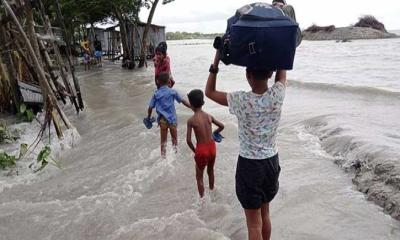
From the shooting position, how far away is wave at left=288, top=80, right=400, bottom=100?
12152 mm

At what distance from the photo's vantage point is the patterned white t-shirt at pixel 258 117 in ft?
9.21

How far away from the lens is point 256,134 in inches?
113

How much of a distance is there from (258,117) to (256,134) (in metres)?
0.12

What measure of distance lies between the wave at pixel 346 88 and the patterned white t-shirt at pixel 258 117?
9757mm

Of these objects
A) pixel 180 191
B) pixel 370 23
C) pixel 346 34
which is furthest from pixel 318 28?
pixel 180 191

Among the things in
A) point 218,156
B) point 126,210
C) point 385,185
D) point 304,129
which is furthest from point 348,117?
point 126,210

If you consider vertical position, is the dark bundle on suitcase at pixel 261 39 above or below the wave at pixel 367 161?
above

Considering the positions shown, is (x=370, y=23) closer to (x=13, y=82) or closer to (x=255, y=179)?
(x=13, y=82)

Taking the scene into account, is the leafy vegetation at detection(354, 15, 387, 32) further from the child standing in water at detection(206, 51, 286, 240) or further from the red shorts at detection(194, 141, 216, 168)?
the child standing in water at detection(206, 51, 286, 240)

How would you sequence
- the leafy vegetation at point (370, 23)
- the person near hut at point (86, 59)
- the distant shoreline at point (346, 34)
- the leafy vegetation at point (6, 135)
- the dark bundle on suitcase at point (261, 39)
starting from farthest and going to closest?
the leafy vegetation at point (370, 23), the distant shoreline at point (346, 34), the person near hut at point (86, 59), the leafy vegetation at point (6, 135), the dark bundle on suitcase at point (261, 39)

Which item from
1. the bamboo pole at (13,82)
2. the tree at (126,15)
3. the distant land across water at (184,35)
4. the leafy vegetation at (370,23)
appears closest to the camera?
the bamboo pole at (13,82)

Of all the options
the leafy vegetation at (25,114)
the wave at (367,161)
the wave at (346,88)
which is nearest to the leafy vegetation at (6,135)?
the leafy vegetation at (25,114)

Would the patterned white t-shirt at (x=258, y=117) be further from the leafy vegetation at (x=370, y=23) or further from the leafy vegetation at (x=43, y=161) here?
the leafy vegetation at (x=370, y=23)

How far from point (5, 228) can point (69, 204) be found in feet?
2.23
